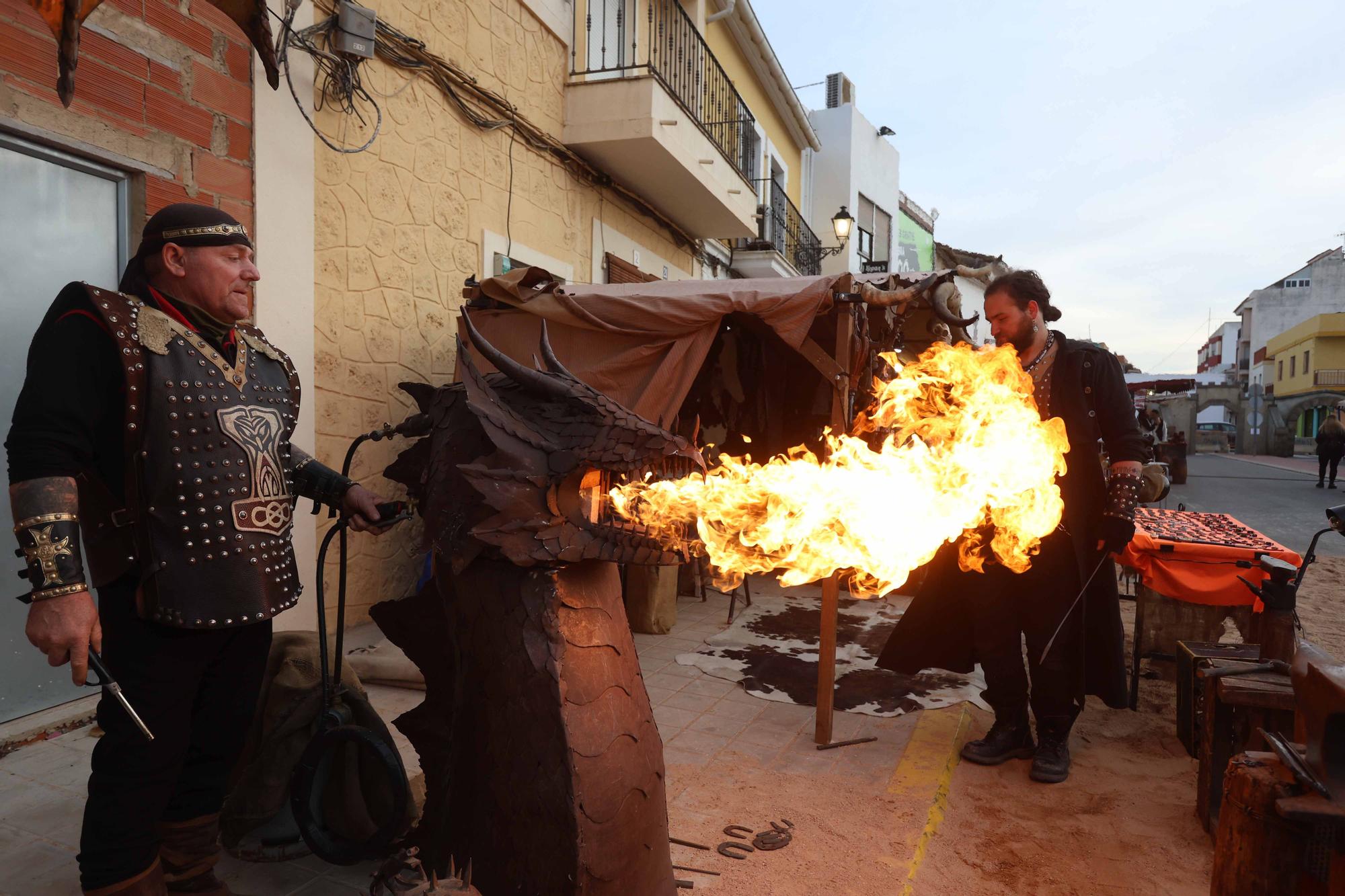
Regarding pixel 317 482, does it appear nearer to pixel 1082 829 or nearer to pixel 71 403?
pixel 71 403

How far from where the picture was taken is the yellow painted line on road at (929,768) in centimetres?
304

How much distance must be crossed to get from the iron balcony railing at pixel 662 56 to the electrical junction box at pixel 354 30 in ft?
9.78

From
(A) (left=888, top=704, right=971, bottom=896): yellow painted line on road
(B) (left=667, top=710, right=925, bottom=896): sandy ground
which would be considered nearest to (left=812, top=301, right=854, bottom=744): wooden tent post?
(B) (left=667, top=710, right=925, bottom=896): sandy ground

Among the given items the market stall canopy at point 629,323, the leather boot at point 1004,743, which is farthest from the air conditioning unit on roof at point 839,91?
the leather boot at point 1004,743

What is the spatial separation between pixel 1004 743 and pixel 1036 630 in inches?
26.7

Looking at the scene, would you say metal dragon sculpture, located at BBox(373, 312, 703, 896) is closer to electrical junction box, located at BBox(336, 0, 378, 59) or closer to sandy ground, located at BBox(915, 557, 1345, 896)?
sandy ground, located at BBox(915, 557, 1345, 896)

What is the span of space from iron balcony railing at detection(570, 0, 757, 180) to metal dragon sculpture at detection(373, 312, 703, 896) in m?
6.68

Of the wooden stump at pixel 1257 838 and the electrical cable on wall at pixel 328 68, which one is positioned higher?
the electrical cable on wall at pixel 328 68

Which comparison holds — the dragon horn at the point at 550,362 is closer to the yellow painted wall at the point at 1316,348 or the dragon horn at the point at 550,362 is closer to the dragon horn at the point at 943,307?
the dragon horn at the point at 943,307

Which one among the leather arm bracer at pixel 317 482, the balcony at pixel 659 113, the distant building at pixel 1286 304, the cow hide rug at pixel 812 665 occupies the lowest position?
the cow hide rug at pixel 812 665

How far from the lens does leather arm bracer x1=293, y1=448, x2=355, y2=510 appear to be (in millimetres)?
2414

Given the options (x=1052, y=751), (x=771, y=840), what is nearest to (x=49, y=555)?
(x=771, y=840)

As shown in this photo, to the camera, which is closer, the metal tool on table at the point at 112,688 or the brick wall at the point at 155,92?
the metal tool on table at the point at 112,688

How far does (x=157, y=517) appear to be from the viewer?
195 cm
